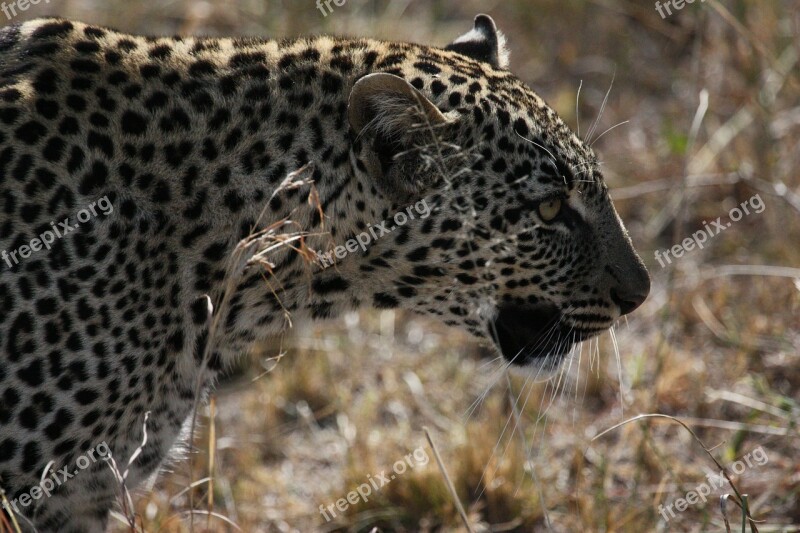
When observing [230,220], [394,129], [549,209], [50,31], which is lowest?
[549,209]

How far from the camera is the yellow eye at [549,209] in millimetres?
4616

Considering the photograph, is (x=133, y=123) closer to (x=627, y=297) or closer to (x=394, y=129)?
(x=394, y=129)

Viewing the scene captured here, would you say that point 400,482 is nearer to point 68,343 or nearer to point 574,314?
point 574,314

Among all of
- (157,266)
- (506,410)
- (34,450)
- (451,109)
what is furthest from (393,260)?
(506,410)

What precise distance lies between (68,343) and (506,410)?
317cm

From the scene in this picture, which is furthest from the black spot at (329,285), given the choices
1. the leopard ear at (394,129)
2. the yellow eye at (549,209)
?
the yellow eye at (549,209)

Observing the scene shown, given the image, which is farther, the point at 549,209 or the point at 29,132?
the point at 549,209

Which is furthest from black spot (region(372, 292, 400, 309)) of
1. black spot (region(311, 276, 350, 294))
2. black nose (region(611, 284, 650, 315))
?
black nose (region(611, 284, 650, 315))

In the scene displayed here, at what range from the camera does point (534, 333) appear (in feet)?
15.8

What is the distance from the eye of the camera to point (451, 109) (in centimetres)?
451

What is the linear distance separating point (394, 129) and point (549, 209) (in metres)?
0.77

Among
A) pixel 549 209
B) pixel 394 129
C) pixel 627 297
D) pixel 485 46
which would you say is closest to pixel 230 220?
pixel 394 129

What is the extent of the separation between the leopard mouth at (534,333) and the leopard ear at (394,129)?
739mm

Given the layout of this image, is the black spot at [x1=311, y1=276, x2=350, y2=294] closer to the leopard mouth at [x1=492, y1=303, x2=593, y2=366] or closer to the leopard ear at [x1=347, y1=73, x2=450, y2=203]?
the leopard ear at [x1=347, y1=73, x2=450, y2=203]
